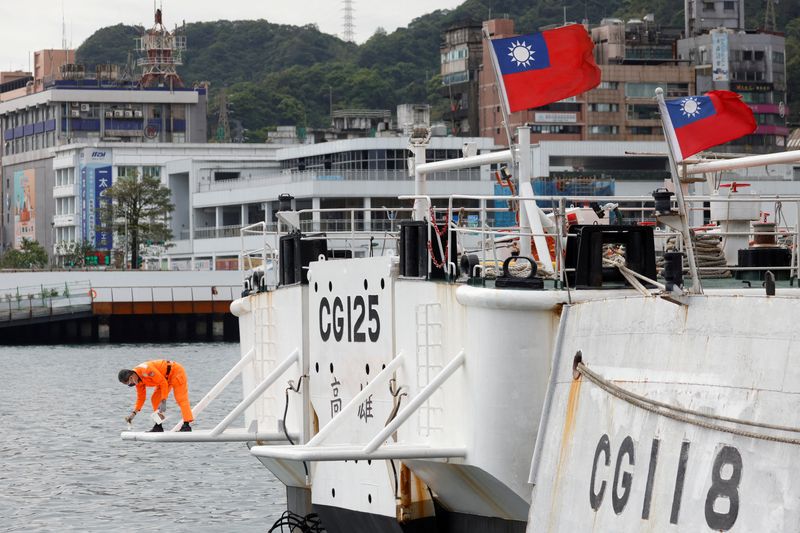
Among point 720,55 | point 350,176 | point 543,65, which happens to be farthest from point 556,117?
point 543,65

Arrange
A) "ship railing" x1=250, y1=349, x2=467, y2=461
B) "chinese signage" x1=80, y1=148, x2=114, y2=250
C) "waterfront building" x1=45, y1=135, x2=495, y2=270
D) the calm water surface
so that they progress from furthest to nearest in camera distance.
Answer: "chinese signage" x1=80, y1=148, x2=114, y2=250 < "waterfront building" x1=45, y1=135, x2=495, y2=270 < the calm water surface < "ship railing" x1=250, y1=349, x2=467, y2=461

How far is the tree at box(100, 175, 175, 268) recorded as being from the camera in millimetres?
128625

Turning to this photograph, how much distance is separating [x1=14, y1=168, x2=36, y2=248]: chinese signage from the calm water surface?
118 m

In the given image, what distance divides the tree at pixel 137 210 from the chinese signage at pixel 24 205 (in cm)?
4519

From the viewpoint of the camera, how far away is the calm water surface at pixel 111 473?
29.1 meters

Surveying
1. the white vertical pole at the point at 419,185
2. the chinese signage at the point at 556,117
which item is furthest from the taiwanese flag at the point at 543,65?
the chinese signage at the point at 556,117

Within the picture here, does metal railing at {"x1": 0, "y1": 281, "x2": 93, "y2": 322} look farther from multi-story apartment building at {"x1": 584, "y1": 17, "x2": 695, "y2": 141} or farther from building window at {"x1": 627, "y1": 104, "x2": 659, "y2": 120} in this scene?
building window at {"x1": 627, "y1": 104, "x2": 659, "y2": 120}

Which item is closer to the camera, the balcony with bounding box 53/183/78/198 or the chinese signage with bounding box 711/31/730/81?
the chinese signage with bounding box 711/31/730/81

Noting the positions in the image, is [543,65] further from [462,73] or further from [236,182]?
[462,73]

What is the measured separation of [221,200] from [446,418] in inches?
4489

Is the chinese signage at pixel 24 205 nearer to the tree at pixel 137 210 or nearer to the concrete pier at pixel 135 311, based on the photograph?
the tree at pixel 137 210

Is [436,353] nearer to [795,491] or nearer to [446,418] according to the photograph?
[446,418]

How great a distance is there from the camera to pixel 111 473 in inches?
1406

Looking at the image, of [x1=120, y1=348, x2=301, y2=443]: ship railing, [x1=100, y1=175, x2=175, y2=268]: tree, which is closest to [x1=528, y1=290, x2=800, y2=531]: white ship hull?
[x1=120, y1=348, x2=301, y2=443]: ship railing
